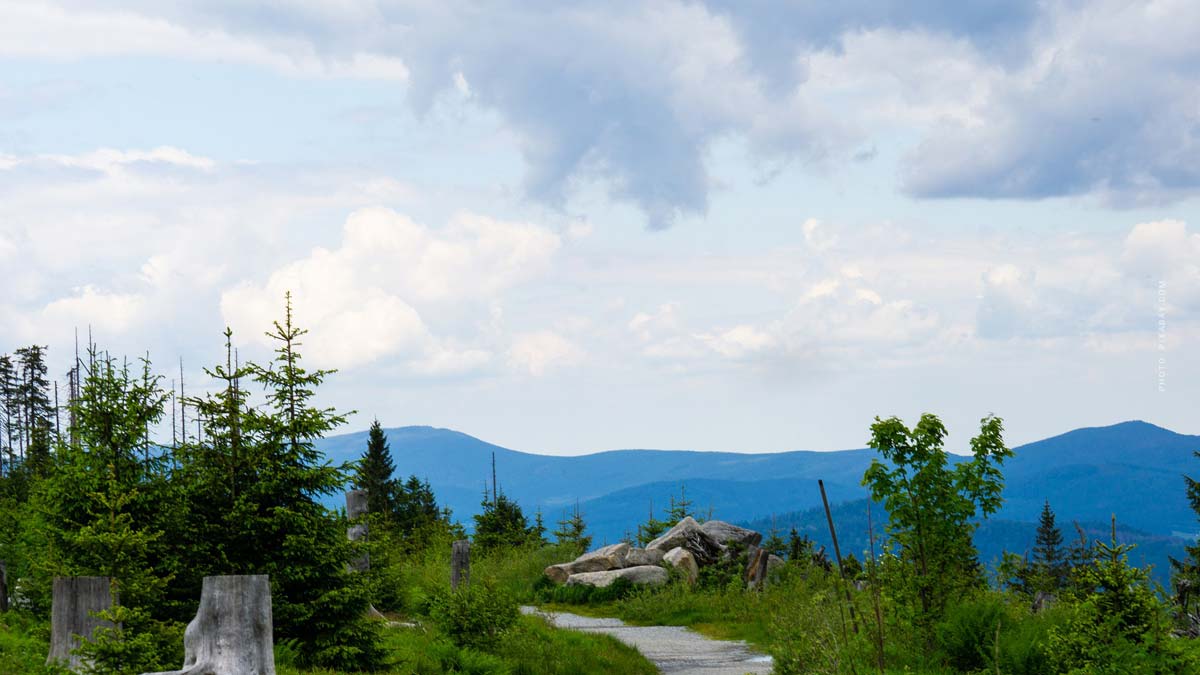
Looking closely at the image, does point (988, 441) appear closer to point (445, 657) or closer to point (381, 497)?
point (445, 657)

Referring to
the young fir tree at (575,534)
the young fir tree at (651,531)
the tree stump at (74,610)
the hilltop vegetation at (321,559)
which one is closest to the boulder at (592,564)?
the young fir tree at (575,534)

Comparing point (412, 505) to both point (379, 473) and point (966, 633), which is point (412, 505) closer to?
point (379, 473)

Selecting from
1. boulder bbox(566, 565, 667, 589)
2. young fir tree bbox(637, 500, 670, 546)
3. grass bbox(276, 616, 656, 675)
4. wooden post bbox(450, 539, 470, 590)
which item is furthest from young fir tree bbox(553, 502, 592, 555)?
grass bbox(276, 616, 656, 675)

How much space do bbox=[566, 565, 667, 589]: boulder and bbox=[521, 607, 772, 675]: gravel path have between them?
2.53 m

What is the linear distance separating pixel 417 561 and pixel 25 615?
15565 millimetres

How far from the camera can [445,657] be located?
14.5 m

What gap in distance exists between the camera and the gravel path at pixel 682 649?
1755 cm

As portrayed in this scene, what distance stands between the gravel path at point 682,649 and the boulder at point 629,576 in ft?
8.31

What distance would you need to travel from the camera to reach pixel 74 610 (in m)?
10.7

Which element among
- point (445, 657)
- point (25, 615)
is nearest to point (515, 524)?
point (25, 615)

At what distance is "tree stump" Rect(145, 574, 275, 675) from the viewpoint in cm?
773

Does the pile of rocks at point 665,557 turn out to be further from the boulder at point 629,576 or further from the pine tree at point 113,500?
the pine tree at point 113,500

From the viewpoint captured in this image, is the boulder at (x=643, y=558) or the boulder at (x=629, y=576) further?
the boulder at (x=643, y=558)

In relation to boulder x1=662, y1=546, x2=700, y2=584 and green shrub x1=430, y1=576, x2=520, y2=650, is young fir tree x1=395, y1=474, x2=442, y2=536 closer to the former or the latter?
boulder x1=662, y1=546, x2=700, y2=584
